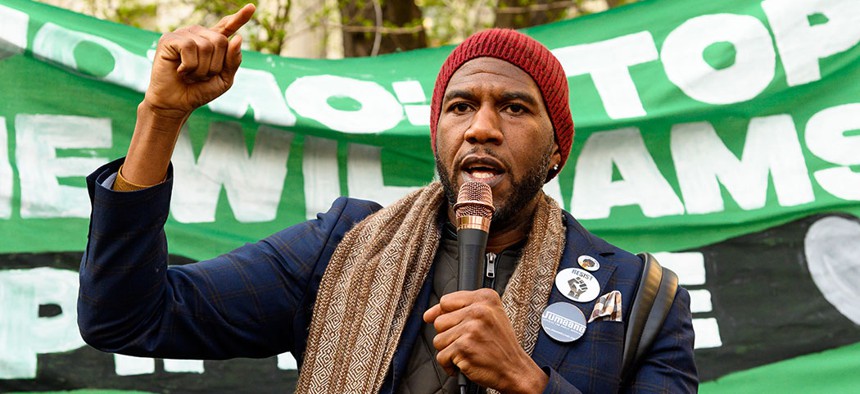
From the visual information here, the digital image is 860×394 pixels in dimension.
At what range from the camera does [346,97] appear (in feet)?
13.6

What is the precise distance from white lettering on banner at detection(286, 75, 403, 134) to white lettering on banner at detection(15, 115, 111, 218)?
0.81 meters

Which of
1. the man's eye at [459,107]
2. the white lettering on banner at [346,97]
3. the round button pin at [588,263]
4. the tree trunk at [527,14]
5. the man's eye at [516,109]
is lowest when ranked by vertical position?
the round button pin at [588,263]

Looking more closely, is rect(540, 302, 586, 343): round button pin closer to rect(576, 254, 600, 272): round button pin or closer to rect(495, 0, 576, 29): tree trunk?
rect(576, 254, 600, 272): round button pin

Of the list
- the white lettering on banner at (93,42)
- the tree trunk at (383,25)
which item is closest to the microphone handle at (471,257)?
the white lettering on banner at (93,42)

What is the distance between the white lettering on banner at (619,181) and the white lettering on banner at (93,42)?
1740mm

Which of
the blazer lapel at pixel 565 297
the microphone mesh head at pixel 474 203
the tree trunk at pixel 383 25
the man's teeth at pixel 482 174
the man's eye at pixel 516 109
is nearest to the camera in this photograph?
the microphone mesh head at pixel 474 203

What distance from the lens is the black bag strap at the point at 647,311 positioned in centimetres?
236

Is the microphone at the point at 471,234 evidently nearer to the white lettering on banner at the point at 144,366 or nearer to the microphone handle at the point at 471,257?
the microphone handle at the point at 471,257

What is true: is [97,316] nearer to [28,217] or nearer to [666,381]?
[666,381]

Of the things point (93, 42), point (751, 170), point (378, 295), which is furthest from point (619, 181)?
point (93, 42)

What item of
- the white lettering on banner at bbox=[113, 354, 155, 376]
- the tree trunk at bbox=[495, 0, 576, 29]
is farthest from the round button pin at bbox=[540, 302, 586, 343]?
the tree trunk at bbox=[495, 0, 576, 29]

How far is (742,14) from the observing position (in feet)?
14.0

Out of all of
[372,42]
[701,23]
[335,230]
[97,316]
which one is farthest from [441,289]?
[372,42]

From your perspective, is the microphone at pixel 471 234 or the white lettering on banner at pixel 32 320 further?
the white lettering on banner at pixel 32 320
